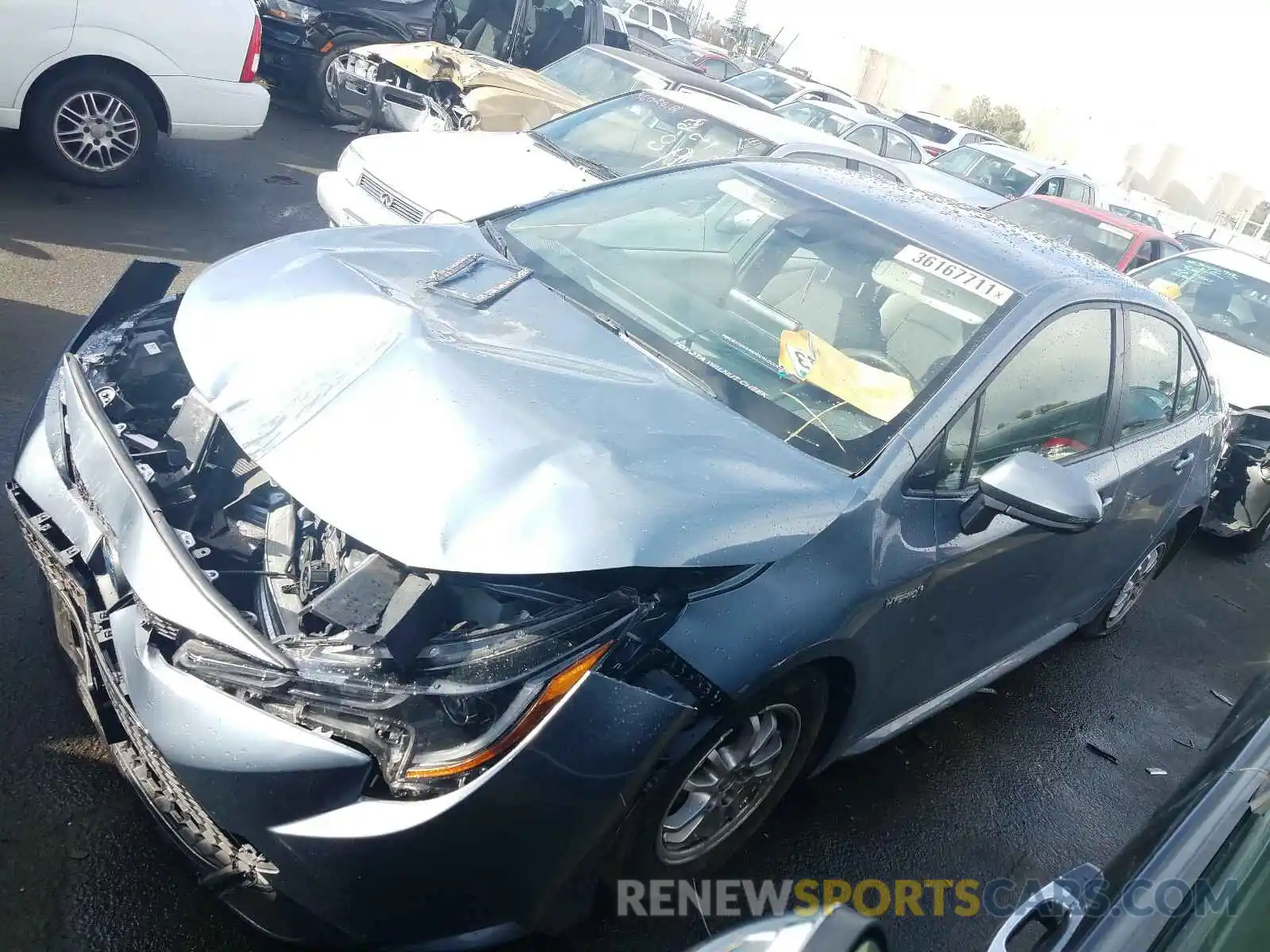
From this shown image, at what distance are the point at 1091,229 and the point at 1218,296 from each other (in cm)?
250

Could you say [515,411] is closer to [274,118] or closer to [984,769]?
[984,769]

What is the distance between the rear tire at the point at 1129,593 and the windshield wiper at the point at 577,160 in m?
3.75

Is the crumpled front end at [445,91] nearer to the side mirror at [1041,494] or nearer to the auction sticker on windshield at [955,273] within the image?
the auction sticker on windshield at [955,273]

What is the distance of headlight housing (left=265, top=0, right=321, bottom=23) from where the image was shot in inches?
370

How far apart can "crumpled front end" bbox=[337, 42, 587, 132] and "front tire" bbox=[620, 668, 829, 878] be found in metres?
6.43

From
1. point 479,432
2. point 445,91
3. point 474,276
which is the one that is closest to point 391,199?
point 474,276

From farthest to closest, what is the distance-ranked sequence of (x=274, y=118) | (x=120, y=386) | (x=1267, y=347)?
(x=274, y=118) → (x=1267, y=347) → (x=120, y=386)

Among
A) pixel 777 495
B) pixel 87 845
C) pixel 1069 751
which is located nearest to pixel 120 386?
pixel 87 845

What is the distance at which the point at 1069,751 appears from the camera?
3.90 metres

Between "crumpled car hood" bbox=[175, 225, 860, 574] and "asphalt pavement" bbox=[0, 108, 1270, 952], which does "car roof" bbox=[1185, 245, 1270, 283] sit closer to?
"asphalt pavement" bbox=[0, 108, 1270, 952]

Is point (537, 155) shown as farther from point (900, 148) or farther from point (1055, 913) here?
point (900, 148)

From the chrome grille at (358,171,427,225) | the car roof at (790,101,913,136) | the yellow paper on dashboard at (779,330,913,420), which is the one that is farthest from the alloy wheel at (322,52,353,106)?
the yellow paper on dashboard at (779,330,913,420)

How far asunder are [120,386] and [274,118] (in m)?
8.30

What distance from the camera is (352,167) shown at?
19.5ft
